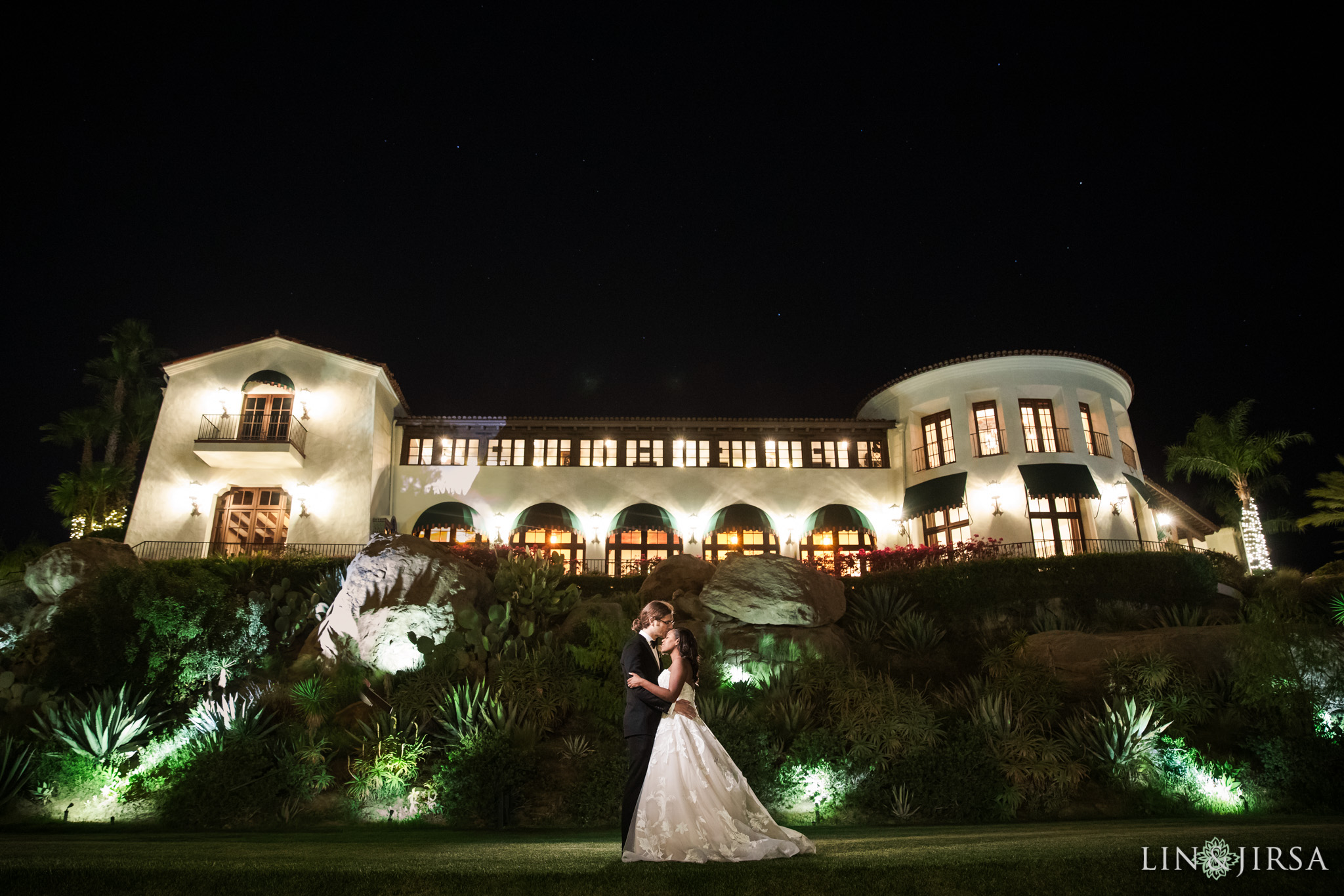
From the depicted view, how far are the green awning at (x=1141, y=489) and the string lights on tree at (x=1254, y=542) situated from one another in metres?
3.39

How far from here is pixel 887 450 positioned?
27.4 meters

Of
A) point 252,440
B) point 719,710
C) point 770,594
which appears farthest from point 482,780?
point 252,440

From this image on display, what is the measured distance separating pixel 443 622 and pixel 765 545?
46.2ft

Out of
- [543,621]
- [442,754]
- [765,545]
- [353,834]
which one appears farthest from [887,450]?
[353,834]

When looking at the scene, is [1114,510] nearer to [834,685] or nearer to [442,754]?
[834,685]

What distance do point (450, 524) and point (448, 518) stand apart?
0.24 m

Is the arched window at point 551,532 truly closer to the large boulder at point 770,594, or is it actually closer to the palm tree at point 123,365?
the large boulder at point 770,594

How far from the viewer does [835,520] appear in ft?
85.9

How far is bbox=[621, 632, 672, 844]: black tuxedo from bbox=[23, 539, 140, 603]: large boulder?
17024 millimetres

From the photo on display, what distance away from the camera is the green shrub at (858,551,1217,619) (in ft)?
61.2

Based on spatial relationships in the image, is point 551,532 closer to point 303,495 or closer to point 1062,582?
point 303,495

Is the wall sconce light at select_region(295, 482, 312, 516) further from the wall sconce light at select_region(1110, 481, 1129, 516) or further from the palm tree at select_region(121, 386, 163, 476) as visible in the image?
the wall sconce light at select_region(1110, 481, 1129, 516)

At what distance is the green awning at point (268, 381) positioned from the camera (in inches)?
992

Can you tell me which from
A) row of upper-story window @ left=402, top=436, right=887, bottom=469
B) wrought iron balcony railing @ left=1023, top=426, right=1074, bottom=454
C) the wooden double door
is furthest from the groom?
the wooden double door
